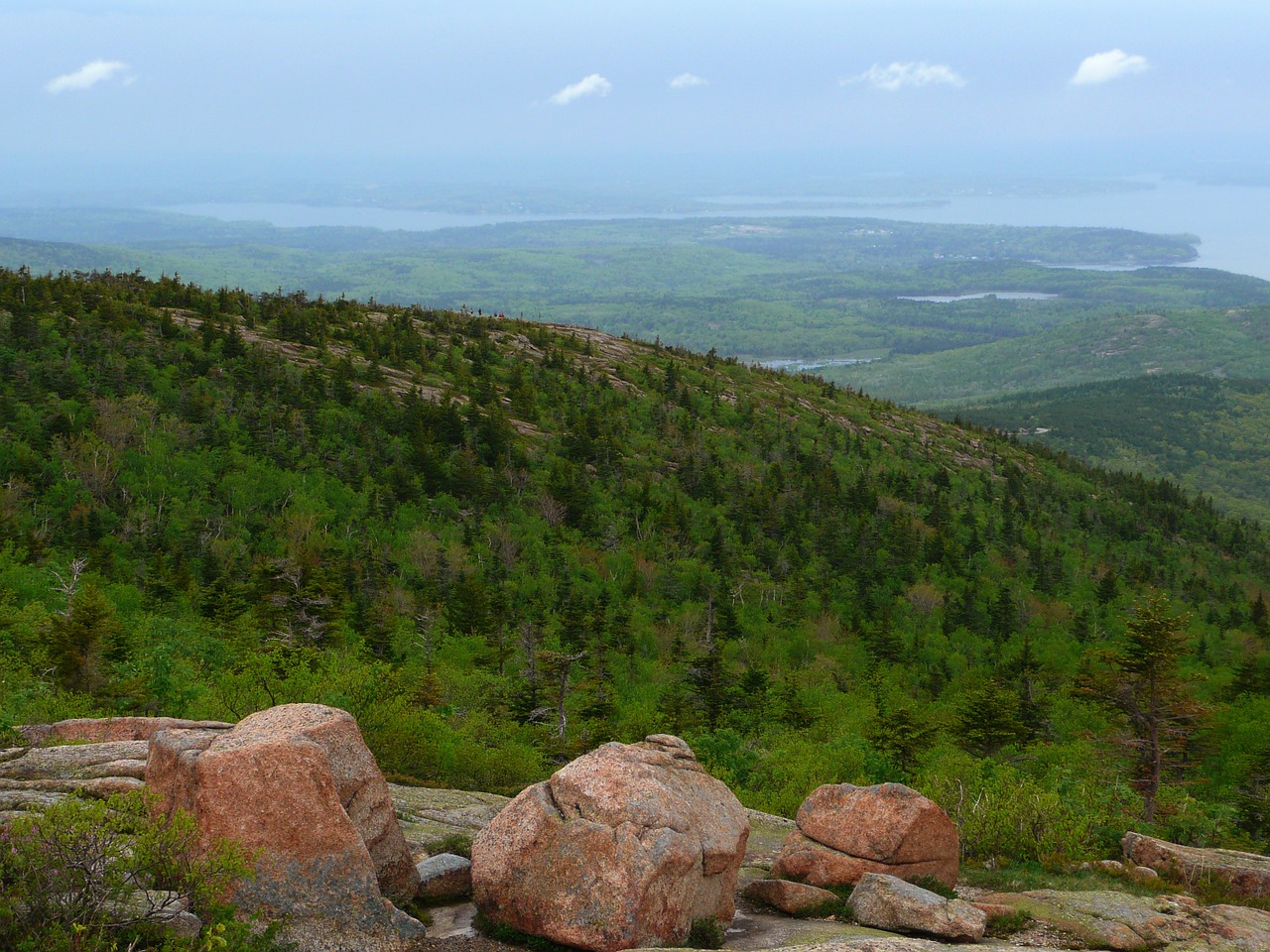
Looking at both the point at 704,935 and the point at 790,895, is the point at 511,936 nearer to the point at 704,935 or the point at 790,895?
the point at 704,935

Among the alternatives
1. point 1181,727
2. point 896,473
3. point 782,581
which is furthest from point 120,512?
point 896,473

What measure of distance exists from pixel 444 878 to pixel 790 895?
29.1 ft

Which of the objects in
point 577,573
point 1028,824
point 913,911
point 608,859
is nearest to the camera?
point 608,859

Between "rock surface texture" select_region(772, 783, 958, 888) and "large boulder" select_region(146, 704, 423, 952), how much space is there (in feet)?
38.7

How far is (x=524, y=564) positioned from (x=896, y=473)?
208ft

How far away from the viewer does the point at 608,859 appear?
21.1 m

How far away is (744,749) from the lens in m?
54.6

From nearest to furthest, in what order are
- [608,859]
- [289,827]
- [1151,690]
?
[289,827]
[608,859]
[1151,690]

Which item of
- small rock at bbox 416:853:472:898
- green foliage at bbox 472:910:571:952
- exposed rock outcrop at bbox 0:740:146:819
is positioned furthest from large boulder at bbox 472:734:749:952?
exposed rock outcrop at bbox 0:740:146:819

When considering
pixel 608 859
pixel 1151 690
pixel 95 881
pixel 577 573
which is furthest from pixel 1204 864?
pixel 577 573

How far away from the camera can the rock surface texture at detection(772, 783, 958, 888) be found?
89.3 ft

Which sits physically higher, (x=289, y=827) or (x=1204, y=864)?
Answer: (x=289, y=827)

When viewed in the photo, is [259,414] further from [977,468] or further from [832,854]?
[977,468]

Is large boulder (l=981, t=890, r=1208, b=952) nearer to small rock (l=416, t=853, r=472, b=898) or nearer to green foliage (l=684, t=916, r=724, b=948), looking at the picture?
green foliage (l=684, t=916, r=724, b=948)
